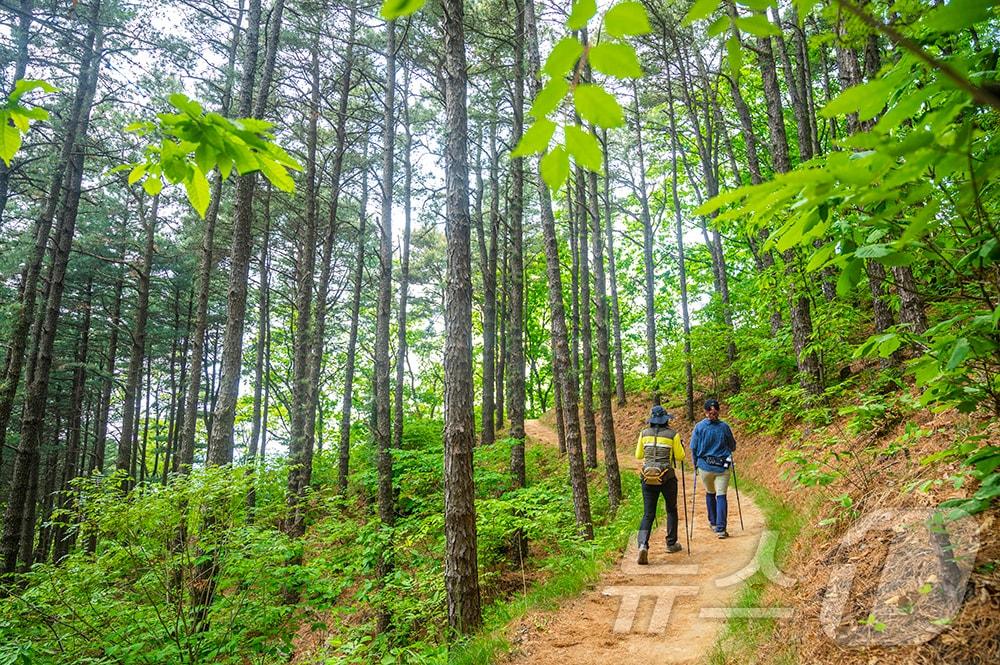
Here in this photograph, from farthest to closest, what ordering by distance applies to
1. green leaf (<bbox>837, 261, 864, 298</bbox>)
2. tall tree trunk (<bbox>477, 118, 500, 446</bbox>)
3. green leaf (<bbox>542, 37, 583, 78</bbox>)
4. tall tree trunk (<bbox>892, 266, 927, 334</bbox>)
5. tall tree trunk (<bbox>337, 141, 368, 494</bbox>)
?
tall tree trunk (<bbox>477, 118, 500, 446</bbox>), tall tree trunk (<bbox>337, 141, 368, 494</bbox>), tall tree trunk (<bbox>892, 266, 927, 334</bbox>), green leaf (<bbox>837, 261, 864, 298</bbox>), green leaf (<bbox>542, 37, 583, 78</bbox>)

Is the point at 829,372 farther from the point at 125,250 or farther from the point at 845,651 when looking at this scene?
the point at 125,250

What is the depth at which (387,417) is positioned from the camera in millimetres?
9914

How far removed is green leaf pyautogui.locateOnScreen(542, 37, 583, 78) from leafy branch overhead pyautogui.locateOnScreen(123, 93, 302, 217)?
90 cm

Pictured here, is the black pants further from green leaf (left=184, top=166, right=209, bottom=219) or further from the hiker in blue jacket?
green leaf (left=184, top=166, right=209, bottom=219)

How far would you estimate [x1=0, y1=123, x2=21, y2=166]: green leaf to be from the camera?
1.59 meters

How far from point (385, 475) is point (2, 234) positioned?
1494 cm

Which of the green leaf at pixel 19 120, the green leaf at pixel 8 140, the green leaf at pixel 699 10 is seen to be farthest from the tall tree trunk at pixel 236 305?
the green leaf at pixel 699 10

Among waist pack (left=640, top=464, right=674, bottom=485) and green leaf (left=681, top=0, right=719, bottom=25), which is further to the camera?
waist pack (left=640, top=464, right=674, bottom=485)

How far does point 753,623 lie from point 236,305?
742 cm

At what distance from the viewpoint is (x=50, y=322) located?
34.6 feet

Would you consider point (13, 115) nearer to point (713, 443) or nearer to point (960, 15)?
point (960, 15)

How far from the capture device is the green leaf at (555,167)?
1.00 m

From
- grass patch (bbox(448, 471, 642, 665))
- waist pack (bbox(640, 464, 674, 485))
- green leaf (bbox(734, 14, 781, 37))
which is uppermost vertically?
green leaf (bbox(734, 14, 781, 37))

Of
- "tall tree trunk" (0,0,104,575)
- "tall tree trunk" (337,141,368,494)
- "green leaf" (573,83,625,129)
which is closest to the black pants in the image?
"green leaf" (573,83,625,129)
